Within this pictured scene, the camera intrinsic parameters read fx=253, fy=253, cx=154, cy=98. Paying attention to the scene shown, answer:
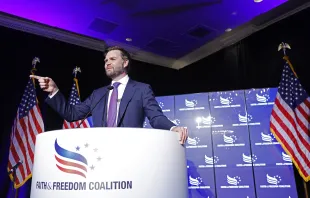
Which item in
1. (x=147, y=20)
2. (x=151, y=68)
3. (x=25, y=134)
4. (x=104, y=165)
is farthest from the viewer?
(x=151, y=68)

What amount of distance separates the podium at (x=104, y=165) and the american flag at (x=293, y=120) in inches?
116

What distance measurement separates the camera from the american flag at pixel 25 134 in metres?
3.44

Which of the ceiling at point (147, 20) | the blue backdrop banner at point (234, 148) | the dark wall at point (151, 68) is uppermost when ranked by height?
the ceiling at point (147, 20)

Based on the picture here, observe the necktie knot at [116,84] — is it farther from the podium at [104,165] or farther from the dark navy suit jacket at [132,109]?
the podium at [104,165]

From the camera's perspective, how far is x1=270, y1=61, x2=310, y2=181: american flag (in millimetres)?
3258

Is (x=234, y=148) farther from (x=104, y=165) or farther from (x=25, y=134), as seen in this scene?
(x=104, y=165)

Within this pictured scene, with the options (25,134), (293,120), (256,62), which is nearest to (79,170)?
(25,134)

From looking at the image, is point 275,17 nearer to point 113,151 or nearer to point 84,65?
point 84,65

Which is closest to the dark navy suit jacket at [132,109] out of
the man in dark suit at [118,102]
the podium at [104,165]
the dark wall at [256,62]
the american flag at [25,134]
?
the man in dark suit at [118,102]

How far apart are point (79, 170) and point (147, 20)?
3866mm

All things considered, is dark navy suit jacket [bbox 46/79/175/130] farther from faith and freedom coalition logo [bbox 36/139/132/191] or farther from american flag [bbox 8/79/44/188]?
american flag [bbox 8/79/44/188]

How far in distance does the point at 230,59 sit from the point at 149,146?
178 inches

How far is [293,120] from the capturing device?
11.2 ft

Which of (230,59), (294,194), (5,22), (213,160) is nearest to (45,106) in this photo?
(5,22)
